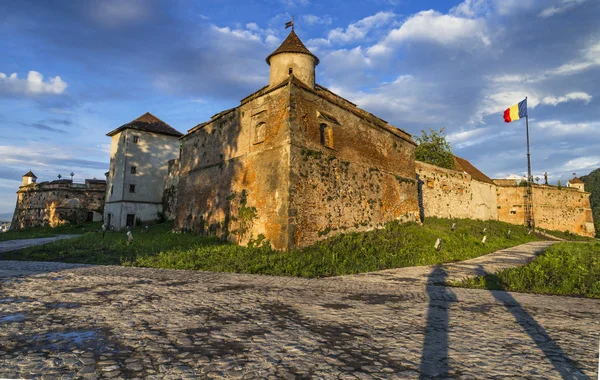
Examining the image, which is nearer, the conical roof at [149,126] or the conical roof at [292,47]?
the conical roof at [292,47]

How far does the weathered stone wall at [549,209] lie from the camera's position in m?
35.1

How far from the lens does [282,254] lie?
1237 cm

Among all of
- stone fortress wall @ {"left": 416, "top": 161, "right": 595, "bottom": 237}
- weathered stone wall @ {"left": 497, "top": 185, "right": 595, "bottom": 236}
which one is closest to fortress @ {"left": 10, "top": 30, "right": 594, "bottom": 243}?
stone fortress wall @ {"left": 416, "top": 161, "right": 595, "bottom": 237}

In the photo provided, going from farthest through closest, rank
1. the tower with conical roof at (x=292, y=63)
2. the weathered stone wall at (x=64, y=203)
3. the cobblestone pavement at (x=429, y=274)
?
the weathered stone wall at (x=64, y=203)
the tower with conical roof at (x=292, y=63)
the cobblestone pavement at (x=429, y=274)

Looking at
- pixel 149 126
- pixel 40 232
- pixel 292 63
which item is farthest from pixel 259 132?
pixel 40 232

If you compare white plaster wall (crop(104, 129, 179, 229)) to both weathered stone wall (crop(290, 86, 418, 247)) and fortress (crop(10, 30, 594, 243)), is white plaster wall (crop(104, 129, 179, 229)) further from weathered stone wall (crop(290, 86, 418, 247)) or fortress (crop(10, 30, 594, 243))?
weathered stone wall (crop(290, 86, 418, 247))

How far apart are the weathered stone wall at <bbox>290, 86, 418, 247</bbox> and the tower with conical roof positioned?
4.09 ft

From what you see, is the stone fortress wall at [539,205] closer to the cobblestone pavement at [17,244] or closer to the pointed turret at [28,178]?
the cobblestone pavement at [17,244]

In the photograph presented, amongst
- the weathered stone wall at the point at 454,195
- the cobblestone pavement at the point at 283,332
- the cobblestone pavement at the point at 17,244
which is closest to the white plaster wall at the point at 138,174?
the cobblestone pavement at the point at 17,244

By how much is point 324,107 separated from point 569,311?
1224 centimetres

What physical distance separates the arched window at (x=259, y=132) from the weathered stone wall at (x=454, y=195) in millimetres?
A: 16277

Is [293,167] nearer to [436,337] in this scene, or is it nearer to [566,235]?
[436,337]

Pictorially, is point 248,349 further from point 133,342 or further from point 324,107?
point 324,107

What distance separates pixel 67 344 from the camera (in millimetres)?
3689
